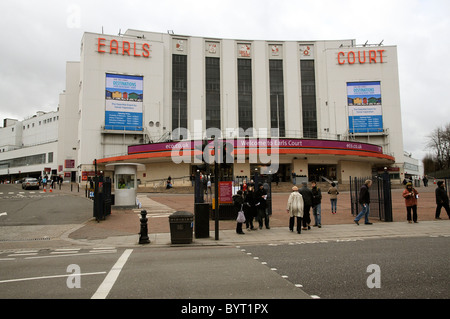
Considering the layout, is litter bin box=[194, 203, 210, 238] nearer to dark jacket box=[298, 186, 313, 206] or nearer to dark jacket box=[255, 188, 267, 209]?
dark jacket box=[255, 188, 267, 209]

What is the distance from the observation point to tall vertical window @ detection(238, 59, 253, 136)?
53.5 meters

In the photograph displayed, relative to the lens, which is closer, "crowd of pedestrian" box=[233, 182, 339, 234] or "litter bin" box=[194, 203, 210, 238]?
"litter bin" box=[194, 203, 210, 238]

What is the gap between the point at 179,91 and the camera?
5309 cm

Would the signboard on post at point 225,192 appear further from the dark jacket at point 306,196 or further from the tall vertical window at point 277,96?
the tall vertical window at point 277,96

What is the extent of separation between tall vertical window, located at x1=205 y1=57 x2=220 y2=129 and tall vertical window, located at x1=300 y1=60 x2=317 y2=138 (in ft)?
48.8

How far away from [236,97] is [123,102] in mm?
18426

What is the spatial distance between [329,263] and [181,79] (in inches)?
1969

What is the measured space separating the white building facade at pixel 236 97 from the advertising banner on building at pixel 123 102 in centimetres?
15

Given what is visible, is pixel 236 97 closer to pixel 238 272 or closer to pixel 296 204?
pixel 296 204

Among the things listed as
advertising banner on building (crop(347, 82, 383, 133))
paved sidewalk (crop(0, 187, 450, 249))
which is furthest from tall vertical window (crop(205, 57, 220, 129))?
paved sidewalk (crop(0, 187, 450, 249))

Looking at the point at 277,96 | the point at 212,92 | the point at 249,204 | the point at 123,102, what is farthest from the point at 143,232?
the point at 277,96

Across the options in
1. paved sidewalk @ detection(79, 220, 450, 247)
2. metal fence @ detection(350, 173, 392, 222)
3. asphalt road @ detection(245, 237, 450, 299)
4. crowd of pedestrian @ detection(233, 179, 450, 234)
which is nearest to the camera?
asphalt road @ detection(245, 237, 450, 299)
